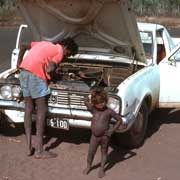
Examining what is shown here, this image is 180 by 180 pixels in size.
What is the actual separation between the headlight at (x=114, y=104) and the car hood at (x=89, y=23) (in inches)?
50.5

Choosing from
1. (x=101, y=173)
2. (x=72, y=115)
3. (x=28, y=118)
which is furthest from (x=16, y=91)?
(x=101, y=173)

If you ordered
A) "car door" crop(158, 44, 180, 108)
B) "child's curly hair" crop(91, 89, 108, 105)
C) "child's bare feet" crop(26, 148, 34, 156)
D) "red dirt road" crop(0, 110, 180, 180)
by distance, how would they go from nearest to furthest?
"child's curly hair" crop(91, 89, 108, 105), "red dirt road" crop(0, 110, 180, 180), "child's bare feet" crop(26, 148, 34, 156), "car door" crop(158, 44, 180, 108)

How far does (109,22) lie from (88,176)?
2.56 meters

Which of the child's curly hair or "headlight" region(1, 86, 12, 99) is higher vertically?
the child's curly hair

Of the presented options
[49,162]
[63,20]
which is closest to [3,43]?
[63,20]

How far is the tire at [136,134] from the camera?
743cm

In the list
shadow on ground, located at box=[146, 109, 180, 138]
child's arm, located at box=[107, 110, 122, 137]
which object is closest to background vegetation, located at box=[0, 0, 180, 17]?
shadow on ground, located at box=[146, 109, 180, 138]

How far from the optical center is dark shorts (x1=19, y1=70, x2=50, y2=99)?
6.96 m

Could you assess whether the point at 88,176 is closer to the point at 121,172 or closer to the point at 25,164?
the point at 121,172

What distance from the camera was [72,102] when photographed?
7199 millimetres

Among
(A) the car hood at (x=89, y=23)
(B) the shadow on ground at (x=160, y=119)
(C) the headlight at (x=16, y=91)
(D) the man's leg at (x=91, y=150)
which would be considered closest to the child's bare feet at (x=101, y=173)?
(D) the man's leg at (x=91, y=150)

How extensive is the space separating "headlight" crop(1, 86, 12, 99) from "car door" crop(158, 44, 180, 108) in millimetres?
2376

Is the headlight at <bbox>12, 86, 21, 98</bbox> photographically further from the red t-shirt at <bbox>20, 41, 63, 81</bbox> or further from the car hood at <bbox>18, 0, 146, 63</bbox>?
the car hood at <bbox>18, 0, 146, 63</bbox>

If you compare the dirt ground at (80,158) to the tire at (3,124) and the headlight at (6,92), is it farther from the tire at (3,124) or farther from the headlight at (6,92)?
the headlight at (6,92)
